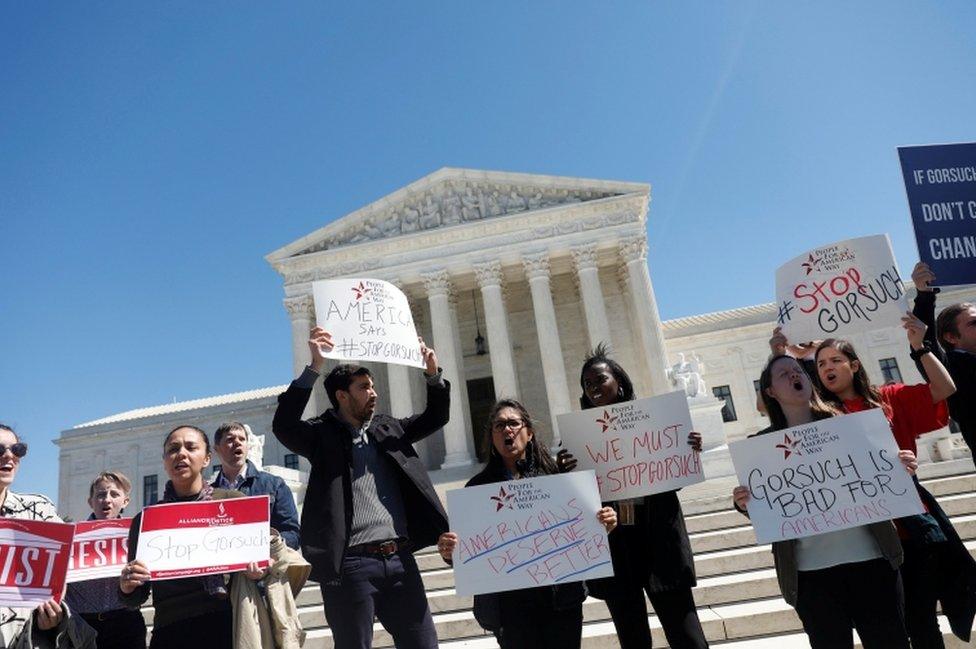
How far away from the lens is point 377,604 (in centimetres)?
379

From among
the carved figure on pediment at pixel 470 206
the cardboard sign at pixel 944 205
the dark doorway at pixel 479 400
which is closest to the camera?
the cardboard sign at pixel 944 205

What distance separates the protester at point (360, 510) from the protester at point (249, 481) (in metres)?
0.90

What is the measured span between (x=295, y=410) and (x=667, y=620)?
258 cm

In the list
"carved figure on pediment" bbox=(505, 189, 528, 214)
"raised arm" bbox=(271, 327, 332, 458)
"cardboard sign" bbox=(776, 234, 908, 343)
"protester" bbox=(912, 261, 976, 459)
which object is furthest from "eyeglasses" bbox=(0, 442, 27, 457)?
"carved figure on pediment" bbox=(505, 189, 528, 214)

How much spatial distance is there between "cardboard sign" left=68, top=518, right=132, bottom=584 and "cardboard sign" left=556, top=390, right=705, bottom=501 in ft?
9.76

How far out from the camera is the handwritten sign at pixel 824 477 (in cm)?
350

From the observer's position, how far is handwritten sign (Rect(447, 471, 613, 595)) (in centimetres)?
360

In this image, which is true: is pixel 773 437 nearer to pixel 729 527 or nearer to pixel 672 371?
pixel 729 527

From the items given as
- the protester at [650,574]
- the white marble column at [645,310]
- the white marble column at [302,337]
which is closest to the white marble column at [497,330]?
the white marble column at [645,310]

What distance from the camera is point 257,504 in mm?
3750

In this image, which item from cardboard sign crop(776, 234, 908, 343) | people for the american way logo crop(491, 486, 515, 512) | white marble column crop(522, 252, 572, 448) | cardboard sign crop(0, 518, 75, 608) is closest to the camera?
cardboard sign crop(0, 518, 75, 608)

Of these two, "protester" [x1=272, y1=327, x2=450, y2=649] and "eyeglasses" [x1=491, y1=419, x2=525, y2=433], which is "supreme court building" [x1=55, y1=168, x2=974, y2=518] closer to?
"protester" [x1=272, y1=327, x2=450, y2=649]

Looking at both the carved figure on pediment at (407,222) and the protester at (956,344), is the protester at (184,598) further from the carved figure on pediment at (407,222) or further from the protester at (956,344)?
the carved figure on pediment at (407,222)

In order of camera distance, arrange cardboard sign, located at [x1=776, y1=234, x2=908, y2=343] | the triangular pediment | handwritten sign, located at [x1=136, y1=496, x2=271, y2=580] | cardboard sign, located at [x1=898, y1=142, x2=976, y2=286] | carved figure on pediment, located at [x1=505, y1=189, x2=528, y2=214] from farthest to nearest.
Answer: carved figure on pediment, located at [x1=505, y1=189, x2=528, y2=214] → the triangular pediment → cardboard sign, located at [x1=898, y1=142, x2=976, y2=286] → cardboard sign, located at [x1=776, y1=234, x2=908, y2=343] → handwritten sign, located at [x1=136, y1=496, x2=271, y2=580]
